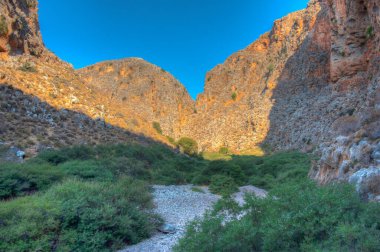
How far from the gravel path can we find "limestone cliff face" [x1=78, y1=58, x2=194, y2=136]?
41.7 metres

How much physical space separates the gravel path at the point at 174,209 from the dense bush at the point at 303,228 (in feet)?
5.51

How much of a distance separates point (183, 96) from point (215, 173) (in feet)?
158

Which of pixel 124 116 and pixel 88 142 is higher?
pixel 124 116

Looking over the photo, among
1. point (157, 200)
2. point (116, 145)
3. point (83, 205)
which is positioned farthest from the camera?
point (116, 145)

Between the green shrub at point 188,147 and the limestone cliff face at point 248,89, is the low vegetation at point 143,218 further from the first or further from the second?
the limestone cliff face at point 248,89

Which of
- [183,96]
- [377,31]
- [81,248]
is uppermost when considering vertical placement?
[183,96]

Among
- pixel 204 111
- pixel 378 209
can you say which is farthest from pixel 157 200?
pixel 204 111

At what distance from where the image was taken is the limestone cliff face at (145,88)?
5809 centimetres

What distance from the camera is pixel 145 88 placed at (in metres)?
60.0

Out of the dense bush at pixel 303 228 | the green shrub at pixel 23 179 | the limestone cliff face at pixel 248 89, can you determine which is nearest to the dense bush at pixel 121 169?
the green shrub at pixel 23 179

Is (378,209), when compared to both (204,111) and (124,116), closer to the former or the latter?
(124,116)

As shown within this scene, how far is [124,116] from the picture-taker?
29.7 m

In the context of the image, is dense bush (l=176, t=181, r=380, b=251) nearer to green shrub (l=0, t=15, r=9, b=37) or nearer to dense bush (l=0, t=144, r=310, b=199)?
dense bush (l=0, t=144, r=310, b=199)

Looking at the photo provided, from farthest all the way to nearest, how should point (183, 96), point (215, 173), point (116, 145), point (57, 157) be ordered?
1. point (183, 96)
2. point (116, 145)
3. point (215, 173)
4. point (57, 157)
